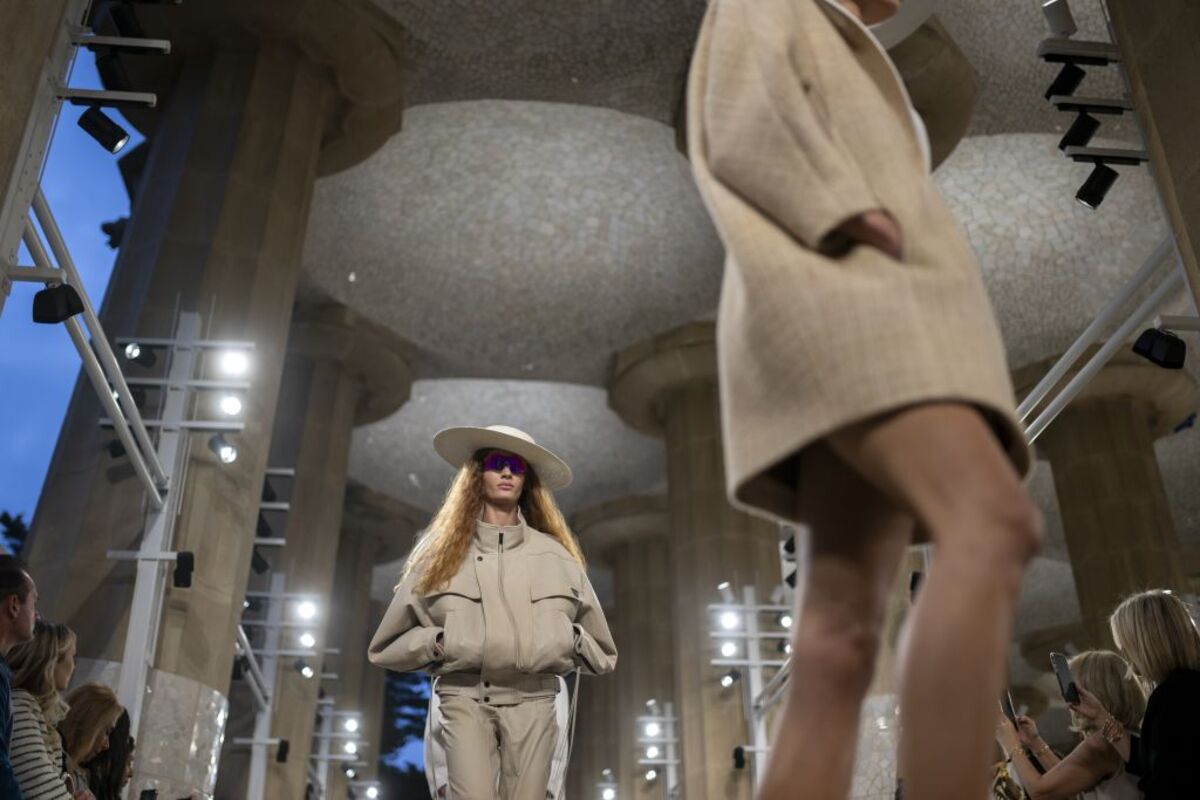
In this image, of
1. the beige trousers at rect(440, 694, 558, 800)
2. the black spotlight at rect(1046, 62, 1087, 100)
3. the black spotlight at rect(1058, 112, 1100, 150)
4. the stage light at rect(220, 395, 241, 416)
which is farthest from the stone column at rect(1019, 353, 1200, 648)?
the beige trousers at rect(440, 694, 558, 800)

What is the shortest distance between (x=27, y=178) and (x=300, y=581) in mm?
10464

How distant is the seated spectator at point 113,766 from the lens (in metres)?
4.96

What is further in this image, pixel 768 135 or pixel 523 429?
pixel 523 429

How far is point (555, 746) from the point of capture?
4.03m

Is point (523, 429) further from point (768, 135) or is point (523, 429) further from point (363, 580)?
point (768, 135)

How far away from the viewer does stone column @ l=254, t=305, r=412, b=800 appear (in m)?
13.5

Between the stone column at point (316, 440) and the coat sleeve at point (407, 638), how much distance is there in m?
9.44

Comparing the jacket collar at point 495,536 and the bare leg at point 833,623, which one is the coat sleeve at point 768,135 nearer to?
the bare leg at point 833,623

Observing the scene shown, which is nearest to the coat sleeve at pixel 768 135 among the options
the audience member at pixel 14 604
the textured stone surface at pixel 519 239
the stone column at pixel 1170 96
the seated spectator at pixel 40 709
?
the audience member at pixel 14 604

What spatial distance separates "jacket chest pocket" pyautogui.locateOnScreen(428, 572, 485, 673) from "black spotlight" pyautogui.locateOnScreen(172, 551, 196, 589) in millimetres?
3696

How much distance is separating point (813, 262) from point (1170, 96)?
475 centimetres

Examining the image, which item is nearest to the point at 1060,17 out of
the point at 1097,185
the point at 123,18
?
the point at 1097,185

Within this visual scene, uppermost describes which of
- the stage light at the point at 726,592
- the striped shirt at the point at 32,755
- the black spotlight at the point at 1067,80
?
the black spotlight at the point at 1067,80

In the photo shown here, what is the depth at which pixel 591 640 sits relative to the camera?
4.11 m
